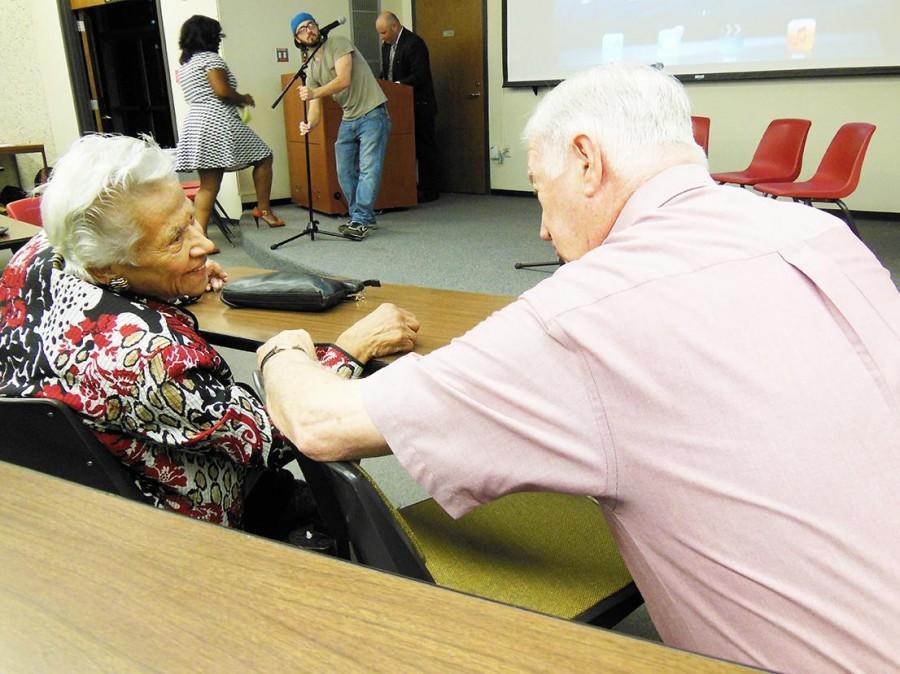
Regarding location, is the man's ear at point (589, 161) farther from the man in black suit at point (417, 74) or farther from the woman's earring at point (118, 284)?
the man in black suit at point (417, 74)

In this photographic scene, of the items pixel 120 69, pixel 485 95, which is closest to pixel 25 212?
pixel 485 95

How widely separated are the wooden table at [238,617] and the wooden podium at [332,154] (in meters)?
5.58

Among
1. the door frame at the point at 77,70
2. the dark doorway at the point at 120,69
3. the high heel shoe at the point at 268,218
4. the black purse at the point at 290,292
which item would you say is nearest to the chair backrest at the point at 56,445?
the black purse at the point at 290,292

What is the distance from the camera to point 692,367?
66cm

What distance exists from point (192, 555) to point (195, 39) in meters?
4.75

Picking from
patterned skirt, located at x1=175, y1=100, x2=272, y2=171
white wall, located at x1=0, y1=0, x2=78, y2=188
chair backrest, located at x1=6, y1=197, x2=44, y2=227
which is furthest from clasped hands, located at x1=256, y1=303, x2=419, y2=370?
white wall, located at x1=0, y1=0, x2=78, y2=188

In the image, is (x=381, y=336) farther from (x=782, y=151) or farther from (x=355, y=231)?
(x=782, y=151)

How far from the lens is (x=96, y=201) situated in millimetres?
1083

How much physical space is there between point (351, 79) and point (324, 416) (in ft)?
14.5

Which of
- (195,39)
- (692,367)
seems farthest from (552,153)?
(195,39)

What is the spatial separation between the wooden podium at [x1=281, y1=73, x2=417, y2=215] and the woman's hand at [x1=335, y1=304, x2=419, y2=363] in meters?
4.82

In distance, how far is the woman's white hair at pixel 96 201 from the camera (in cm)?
108

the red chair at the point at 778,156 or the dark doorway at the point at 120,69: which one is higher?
the dark doorway at the point at 120,69

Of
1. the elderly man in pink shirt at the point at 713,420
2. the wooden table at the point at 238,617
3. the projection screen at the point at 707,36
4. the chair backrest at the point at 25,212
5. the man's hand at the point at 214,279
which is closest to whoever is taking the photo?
the wooden table at the point at 238,617
